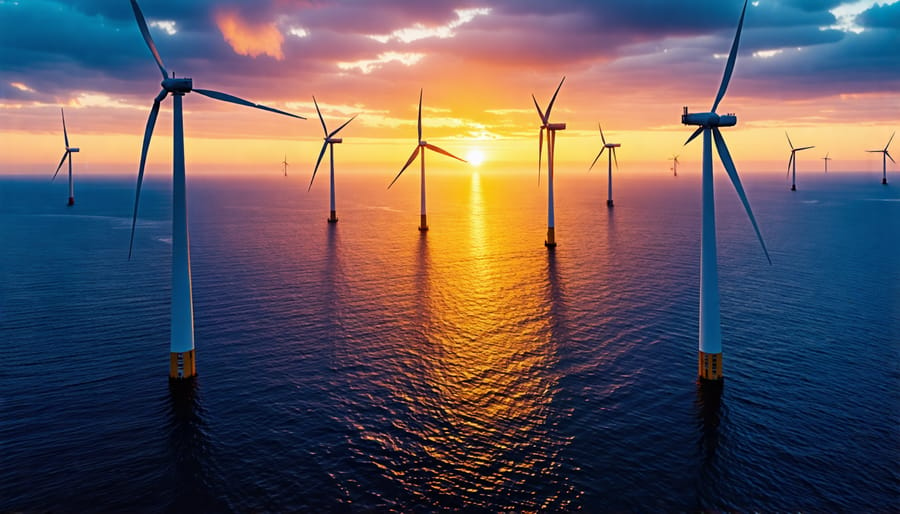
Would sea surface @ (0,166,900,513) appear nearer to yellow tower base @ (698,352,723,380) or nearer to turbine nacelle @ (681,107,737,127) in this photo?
yellow tower base @ (698,352,723,380)

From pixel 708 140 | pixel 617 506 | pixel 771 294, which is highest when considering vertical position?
pixel 708 140

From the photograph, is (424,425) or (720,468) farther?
(424,425)

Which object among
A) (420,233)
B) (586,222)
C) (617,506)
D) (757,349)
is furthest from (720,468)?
(586,222)

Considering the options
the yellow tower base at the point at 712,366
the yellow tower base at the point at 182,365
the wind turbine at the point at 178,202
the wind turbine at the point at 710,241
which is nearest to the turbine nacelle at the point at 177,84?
the wind turbine at the point at 178,202

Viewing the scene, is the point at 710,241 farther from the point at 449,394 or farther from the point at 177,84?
the point at 177,84

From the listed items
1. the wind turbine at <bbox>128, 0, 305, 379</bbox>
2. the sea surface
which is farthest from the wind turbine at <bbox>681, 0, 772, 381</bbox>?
the wind turbine at <bbox>128, 0, 305, 379</bbox>

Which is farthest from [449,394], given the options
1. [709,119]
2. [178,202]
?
[709,119]

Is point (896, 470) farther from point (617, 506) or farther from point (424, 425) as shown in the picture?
point (424, 425)
